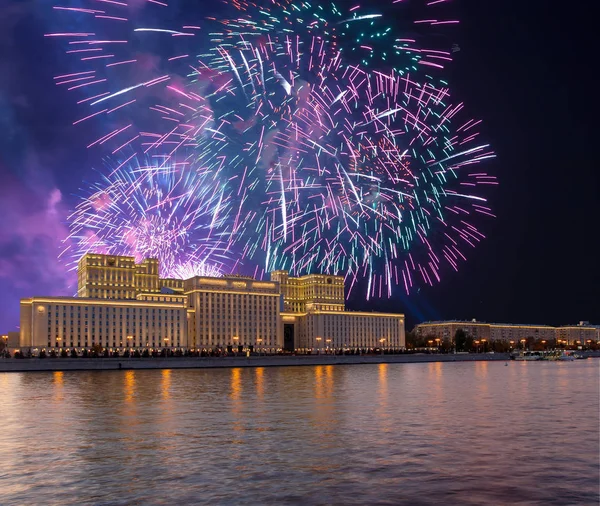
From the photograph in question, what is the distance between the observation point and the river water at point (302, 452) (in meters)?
17.0

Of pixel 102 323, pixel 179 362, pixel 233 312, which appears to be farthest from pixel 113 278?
pixel 179 362

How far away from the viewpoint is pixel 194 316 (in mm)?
157500

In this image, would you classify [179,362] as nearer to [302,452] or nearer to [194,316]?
[194,316]

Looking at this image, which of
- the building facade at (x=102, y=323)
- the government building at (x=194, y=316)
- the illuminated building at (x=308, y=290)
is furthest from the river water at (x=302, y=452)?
the illuminated building at (x=308, y=290)

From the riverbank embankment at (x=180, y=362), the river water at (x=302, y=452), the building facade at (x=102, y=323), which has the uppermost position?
the building facade at (x=102, y=323)

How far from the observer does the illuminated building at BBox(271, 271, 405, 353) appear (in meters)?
178

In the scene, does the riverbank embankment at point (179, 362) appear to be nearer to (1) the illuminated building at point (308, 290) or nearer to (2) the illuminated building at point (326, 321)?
(2) the illuminated building at point (326, 321)

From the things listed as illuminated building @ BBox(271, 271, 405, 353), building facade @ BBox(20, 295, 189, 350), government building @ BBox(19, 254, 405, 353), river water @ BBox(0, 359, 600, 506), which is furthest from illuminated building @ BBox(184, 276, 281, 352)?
river water @ BBox(0, 359, 600, 506)

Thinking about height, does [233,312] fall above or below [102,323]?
above

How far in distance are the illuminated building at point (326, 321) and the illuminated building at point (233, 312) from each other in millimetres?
10783

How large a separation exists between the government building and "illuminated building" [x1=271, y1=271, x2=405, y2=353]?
26 cm

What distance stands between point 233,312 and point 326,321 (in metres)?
27.0

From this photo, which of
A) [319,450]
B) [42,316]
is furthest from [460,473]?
[42,316]

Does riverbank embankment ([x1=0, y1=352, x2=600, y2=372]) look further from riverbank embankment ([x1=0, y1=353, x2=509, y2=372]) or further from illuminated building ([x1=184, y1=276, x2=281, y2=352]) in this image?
illuminated building ([x1=184, y1=276, x2=281, y2=352])
